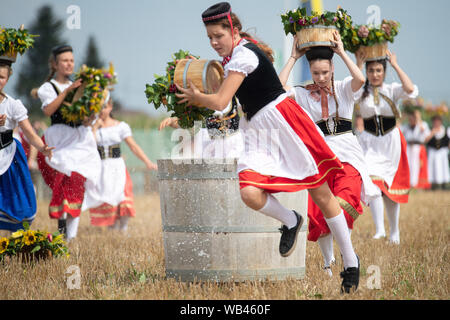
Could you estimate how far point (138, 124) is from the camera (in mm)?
28719

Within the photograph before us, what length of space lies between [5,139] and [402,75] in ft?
15.5

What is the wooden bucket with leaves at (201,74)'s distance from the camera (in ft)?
13.8

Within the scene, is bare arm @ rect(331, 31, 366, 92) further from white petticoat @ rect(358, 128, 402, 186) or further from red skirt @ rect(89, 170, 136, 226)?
red skirt @ rect(89, 170, 136, 226)

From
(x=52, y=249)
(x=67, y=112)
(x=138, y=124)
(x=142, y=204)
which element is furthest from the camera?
(x=138, y=124)

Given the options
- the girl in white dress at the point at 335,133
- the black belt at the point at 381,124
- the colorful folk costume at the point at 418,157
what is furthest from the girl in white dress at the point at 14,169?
the colorful folk costume at the point at 418,157

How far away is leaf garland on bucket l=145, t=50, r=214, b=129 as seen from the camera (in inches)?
178

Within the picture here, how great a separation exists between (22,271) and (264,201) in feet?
8.82

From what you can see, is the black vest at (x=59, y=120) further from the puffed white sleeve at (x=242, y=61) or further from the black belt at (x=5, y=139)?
the puffed white sleeve at (x=242, y=61)

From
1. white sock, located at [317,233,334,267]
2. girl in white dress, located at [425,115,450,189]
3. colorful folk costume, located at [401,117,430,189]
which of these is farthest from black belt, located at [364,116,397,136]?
girl in white dress, located at [425,115,450,189]

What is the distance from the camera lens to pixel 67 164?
796 centimetres

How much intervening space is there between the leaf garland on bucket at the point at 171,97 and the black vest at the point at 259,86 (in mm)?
462

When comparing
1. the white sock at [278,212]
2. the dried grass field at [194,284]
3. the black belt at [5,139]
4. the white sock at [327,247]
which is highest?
the black belt at [5,139]
